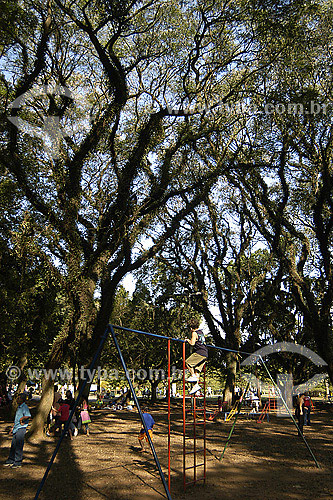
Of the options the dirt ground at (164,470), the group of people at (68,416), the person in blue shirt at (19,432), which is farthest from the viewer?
the group of people at (68,416)

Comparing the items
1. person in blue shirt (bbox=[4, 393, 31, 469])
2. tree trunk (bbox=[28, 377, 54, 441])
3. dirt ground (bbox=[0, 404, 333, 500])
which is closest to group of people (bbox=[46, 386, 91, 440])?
tree trunk (bbox=[28, 377, 54, 441])

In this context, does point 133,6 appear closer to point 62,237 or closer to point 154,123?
point 154,123

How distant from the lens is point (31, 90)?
15.9 metres

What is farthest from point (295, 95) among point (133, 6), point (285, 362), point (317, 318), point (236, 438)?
point (285, 362)

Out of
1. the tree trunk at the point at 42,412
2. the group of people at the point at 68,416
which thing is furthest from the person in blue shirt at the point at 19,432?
the tree trunk at the point at 42,412

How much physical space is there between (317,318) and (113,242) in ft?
26.6

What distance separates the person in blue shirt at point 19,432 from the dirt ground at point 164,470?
258 mm

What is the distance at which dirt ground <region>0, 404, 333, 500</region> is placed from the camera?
8016mm

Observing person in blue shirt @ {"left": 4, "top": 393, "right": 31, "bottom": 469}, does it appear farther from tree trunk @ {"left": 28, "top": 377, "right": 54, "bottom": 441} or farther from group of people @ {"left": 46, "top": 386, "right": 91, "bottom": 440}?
tree trunk @ {"left": 28, "top": 377, "right": 54, "bottom": 441}

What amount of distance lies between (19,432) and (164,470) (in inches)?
140

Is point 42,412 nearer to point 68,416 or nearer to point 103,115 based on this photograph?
point 68,416

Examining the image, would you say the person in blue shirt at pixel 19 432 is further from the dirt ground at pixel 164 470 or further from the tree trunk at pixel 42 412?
the tree trunk at pixel 42 412

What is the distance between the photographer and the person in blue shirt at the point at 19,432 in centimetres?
923

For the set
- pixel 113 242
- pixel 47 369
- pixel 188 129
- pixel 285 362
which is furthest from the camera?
pixel 285 362
